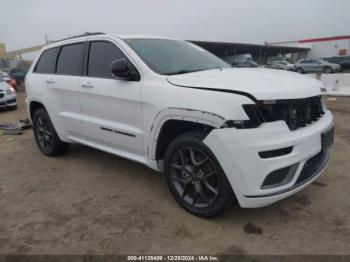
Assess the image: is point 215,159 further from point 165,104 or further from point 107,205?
point 107,205

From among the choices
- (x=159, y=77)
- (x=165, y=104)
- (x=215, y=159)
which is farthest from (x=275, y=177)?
(x=159, y=77)

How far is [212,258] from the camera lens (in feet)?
8.64

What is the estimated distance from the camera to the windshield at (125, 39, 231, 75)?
3555mm

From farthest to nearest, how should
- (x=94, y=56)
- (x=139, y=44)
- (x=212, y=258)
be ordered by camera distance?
(x=94, y=56) < (x=139, y=44) < (x=212, y=258)

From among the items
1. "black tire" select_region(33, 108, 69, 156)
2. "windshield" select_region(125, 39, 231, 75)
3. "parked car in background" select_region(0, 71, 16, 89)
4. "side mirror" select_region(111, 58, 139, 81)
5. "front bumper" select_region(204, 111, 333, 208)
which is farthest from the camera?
"parked car in background" select_region(0, 71, 16, 89)

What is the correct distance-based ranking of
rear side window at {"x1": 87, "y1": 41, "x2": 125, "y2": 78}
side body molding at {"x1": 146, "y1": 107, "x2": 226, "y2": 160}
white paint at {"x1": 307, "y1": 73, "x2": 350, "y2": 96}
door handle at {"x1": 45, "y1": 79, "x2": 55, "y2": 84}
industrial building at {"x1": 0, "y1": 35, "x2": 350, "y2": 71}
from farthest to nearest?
1. industrial building at {"x1": 0, "y1": 35, "x2": 350, "y2": 71}
2. white paint at {"x1": 307, "y1": 73, "x2": 350, "y2": 96}
3. door handle at {"x1": 45, "y1": 79, "x2": 55, "y2": 84}
4. rear side window at {"x1": 87, "y1": 41, "x2": 125, "y2": 78}
5. side body molding at {"x1": 146, "y1": 107, "x2": 226, "y2": 160}

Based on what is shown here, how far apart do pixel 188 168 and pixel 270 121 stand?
92cm

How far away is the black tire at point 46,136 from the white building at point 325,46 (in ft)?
193

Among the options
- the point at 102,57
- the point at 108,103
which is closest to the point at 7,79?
the point at 102,57

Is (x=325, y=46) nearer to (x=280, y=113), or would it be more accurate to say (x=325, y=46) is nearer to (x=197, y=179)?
(x=280, y=113)

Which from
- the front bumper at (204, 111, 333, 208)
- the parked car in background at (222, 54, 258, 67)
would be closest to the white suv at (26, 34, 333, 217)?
the front bumper at (204, 111, 333, 208)

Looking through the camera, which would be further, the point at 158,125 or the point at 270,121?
the point at 158,125

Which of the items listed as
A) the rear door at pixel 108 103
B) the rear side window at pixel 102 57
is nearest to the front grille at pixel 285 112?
the rear door at pixel 108 103

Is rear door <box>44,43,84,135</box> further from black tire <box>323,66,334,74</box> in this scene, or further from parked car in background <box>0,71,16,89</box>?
black tire <box>323,66,334,74</box>
